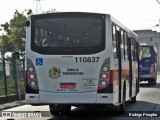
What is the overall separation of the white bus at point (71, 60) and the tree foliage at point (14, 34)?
5100 centimetres

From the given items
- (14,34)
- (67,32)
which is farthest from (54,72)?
(14,34)

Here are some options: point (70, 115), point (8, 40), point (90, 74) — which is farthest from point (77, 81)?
point (8, 40)

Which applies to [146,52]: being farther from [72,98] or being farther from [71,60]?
[72,98]

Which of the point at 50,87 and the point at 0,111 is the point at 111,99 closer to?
the point at 50,87

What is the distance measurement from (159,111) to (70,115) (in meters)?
3.02

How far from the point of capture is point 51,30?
1224 centimetres

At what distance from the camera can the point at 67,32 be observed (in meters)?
12.1

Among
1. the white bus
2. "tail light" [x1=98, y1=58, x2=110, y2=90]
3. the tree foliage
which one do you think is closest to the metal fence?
the white bus

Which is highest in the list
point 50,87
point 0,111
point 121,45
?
point 121,45

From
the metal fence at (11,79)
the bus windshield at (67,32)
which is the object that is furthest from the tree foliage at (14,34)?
the bus windshield at (67,32)

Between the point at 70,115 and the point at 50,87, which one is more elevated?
the point at 50,87

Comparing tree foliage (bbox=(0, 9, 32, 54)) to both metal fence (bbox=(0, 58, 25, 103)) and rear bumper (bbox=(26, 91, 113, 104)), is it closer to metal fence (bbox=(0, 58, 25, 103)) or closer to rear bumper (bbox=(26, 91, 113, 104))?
metal fence (bbox=(0, 58, 25, 103))

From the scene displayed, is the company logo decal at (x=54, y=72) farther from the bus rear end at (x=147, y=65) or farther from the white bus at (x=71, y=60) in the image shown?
the bus rear end at (x=147, y=65)

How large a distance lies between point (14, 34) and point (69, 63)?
5260 cm
